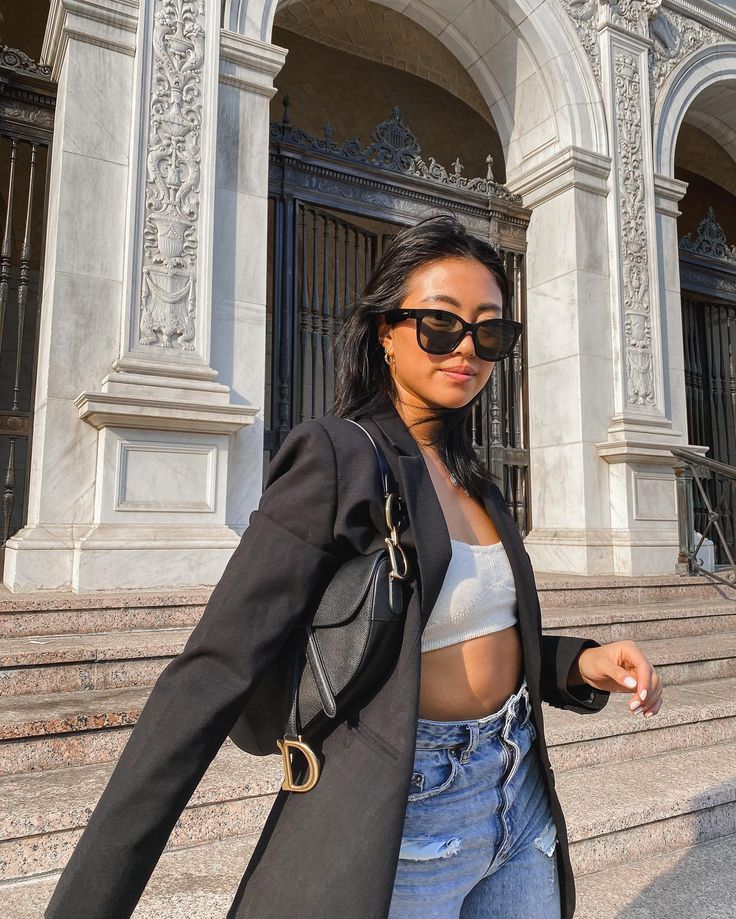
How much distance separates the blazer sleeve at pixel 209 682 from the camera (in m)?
0.75

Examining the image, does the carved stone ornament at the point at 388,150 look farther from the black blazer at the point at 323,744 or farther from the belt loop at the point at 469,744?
the belt loop at the point at 469,744

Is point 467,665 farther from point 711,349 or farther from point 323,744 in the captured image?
point 711,349

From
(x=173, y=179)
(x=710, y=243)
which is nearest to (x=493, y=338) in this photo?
(x=173, y=179)

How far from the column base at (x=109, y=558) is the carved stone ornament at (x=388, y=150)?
151 inches

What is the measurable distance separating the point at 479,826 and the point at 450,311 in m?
→ 0.77

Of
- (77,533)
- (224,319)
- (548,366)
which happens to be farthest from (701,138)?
(77,533)

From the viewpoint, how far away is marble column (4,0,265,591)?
14.7ft

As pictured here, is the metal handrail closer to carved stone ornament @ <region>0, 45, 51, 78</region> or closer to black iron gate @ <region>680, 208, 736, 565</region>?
black iron gate @ <region>680, 208, 736, 565</region>

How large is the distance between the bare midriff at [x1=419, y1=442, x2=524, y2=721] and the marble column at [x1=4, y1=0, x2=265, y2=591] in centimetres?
369

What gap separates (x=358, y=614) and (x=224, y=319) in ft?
15.2

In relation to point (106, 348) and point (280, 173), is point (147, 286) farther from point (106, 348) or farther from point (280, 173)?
point (280, 173)

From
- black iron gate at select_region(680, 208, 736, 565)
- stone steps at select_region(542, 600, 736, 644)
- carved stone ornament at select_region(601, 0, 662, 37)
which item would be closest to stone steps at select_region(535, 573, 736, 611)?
stone steps at select_region(542, 600, 736, 644)

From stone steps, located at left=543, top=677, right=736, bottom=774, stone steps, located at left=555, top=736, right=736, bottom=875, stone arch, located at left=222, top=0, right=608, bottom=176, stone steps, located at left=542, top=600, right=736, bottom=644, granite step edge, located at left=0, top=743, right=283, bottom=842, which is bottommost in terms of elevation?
stone steps, located at left=555, top=736, right=736, bottom=875

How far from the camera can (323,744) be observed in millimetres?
902
